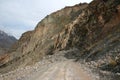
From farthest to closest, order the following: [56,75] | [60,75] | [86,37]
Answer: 1. [86,37]
2. [60,75]
3. [56,75]

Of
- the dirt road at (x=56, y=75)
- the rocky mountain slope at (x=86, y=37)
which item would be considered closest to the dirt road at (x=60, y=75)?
the dirt road at (x=56, y=75)

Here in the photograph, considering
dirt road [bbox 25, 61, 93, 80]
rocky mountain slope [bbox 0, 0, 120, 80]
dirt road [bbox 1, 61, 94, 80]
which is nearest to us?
dirt road [bbox 25, 61, 93, 80]

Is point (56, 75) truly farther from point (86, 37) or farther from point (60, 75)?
point (86, 37)

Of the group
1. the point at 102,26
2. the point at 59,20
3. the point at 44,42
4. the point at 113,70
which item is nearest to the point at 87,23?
the point at 102,26

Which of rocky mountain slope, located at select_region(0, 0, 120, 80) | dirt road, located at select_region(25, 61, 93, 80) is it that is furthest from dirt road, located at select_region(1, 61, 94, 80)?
rocky mountain slope, located at select_region(0, 0, 120, 80)

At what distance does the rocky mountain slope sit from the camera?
3975cm

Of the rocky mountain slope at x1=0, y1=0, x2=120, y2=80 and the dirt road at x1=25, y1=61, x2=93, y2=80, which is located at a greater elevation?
the rocky mountain slope at x1=0, y1=0, x2=120, y2=80

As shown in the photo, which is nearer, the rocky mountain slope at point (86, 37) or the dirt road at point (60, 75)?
the dirt road at point (60, 75)

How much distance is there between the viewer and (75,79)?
25.3 metres

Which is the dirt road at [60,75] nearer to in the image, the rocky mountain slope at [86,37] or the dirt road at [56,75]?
the dirt road at [56,75]

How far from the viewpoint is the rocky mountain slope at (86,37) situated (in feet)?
130

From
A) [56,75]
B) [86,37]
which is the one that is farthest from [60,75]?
[86,37]

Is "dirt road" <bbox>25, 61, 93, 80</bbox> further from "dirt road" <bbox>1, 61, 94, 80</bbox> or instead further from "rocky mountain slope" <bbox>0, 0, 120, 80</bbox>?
"rocky mountain slope" <bbox>0, 0, 120, 80</bbox>

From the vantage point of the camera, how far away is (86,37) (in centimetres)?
7675
